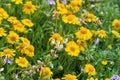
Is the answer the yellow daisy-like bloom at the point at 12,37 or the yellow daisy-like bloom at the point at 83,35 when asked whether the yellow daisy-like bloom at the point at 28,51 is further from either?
the yellow daisy-like bloom at the point at 83,35

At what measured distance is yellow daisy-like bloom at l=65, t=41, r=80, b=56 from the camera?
299 centimetres

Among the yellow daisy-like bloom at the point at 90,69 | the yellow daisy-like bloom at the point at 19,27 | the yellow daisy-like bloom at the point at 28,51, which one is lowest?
the yellow daisy-like bloom at the point at 90,69

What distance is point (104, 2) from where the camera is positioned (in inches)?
179

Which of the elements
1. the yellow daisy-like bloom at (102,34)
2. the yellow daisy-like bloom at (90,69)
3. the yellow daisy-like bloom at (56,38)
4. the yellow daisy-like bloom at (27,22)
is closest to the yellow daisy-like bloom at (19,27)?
the yellow daisy-like bloom at (27,22)

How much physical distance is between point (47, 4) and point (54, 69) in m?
0.93

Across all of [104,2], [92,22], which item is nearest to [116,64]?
[92,22]

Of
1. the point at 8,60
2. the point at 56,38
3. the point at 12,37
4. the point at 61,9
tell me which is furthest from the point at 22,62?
the point at 61,9

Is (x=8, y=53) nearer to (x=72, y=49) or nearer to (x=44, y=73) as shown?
(x=44, y=73)

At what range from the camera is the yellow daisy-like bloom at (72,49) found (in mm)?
2992

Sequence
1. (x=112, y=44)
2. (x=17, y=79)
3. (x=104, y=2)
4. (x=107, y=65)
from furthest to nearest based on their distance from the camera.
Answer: (x=104, y=2) → (x=112, y=44) → (x=107, y=65) → (x=17, y=79)

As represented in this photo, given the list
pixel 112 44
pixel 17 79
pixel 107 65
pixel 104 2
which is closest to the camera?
pixel 17 79

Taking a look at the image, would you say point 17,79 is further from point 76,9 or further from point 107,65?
point 76,9

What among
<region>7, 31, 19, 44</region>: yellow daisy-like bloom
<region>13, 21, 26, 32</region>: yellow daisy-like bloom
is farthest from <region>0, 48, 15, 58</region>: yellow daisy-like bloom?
<region>13, 21, 26, 32</region>: yellow daisy-like bloom

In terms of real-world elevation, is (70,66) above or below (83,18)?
below
